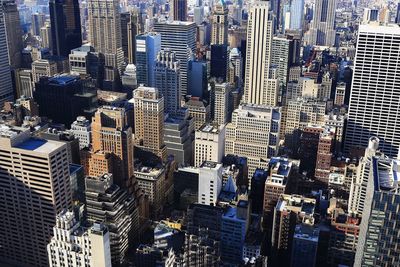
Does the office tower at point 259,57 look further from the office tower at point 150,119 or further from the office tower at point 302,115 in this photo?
the office tower at point 150,119

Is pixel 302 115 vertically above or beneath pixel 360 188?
above

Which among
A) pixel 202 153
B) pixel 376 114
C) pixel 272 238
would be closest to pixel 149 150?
pixel 202 153

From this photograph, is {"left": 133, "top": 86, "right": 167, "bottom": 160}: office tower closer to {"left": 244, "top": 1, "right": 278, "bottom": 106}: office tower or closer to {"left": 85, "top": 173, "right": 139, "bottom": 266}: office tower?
{"left": 85, "top": 173, "right": 139, "bottom": 266}: office tower

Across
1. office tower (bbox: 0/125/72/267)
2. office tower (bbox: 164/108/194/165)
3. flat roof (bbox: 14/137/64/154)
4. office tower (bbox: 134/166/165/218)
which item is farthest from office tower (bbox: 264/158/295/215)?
flat roof (bbox: 14/137/64/154)

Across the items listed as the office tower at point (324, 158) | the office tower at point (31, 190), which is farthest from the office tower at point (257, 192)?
the office tower at point (31, 190)

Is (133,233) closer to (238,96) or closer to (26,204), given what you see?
(26,204)

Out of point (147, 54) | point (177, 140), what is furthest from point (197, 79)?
point (177, 140)

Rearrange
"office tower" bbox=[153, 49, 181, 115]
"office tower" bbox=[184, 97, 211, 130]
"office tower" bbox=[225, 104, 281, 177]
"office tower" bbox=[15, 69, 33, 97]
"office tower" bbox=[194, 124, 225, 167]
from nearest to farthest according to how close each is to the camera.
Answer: "office tower" bbox=[194, 124, 225, 167] → "office tower" bbox=[225, 104, 281, 177] → "office tower" bbox=[153, 49, 181, 115] → "office tower" bbox=[184, 97, 211, 130] → "office tower" bbox=[15, 69, 33, 97]

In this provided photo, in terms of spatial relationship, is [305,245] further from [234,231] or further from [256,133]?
[256,133]
